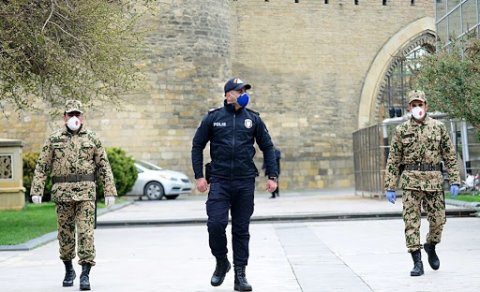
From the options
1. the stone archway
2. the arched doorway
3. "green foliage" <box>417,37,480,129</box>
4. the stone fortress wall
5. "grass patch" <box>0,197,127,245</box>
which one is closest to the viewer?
"grass patch" <box>0,197,127,245</box>

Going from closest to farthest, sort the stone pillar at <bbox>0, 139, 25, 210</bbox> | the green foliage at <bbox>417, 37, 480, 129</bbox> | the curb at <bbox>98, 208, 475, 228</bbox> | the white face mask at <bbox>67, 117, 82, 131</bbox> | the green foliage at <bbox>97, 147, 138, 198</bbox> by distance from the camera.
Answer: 1. the white face mask at <bbox>67, 117, 82, 131</bbox>
2. the green foliage at <bbox>417, 37, 480, 129</bbox>
3. the curb at <bbox>98, 208, 475, 228</bbox>
4. the stone pillar at <bbox>0, 139, 25, 210</bbox>
5. the green foliage at <bbox>97, 147, 138, 198</bbox>

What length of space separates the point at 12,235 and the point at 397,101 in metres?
27.0

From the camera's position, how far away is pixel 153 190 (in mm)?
31359

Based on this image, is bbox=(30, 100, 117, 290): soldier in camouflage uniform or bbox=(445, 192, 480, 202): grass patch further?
bbox=(445, 192, 480, 202): grass patch

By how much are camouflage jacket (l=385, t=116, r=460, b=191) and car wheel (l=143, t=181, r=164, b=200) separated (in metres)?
21.5

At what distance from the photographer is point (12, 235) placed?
15664 mm

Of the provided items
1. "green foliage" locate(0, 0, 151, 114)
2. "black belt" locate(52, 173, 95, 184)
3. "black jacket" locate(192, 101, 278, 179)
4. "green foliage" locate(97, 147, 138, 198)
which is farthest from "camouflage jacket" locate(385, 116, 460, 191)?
"green foliage" locate(97, 147, 138, 198)

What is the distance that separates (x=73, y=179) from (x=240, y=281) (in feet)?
6.34

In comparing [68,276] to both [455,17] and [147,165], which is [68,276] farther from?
[147,165]

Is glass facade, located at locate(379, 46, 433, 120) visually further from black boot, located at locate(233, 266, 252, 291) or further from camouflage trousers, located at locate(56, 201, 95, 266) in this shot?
black boot, located at locate(233, 266, 252, 291)

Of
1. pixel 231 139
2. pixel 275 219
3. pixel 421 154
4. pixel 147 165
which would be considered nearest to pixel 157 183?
pixel 147 165

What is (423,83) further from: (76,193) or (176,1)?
(176,1)

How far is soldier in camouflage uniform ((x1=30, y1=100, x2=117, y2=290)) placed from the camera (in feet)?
31.4

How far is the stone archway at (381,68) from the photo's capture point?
37656mm
